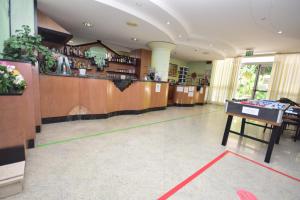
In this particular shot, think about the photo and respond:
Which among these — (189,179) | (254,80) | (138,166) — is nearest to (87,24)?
(138,166)

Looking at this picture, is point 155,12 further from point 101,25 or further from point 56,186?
point 56,186

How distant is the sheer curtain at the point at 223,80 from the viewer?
26.7 feet

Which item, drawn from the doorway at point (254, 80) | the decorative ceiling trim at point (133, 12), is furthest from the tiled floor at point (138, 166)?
the doorway at point (254, 80)

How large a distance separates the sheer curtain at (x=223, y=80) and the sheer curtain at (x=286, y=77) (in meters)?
1.66

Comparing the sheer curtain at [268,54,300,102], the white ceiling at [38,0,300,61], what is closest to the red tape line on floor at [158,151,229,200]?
the white ceiling at [38,0,300,61]

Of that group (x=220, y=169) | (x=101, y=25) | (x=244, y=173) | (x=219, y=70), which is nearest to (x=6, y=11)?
(x=101, y=25)

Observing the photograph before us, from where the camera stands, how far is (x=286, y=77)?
6512 millimetres

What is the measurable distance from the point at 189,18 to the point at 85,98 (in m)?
3.68

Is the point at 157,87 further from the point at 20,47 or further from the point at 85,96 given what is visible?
the point at 20,47

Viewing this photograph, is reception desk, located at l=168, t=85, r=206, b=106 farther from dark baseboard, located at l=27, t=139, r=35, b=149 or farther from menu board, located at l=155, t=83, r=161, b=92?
dark baseboard, located at l=27, t=139, r=35, b=149

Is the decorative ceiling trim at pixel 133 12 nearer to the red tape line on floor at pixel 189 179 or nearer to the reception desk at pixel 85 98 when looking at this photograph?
the reception desk at pixel 85 98

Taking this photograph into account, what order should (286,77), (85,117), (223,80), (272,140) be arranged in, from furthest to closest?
(223,80) < (286,77) < (85,117) < (272,140)

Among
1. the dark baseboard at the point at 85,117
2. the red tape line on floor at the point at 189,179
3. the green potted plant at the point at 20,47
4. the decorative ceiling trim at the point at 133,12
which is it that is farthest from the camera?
the dark baseboard at the point at 85,117

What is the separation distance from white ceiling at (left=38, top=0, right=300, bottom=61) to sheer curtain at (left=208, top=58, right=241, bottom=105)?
Result: 2.70m
